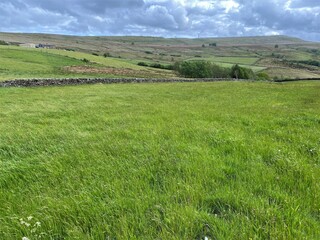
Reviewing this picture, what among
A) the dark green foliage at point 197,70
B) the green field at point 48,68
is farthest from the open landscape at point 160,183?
the dark green foliage at point 197,70

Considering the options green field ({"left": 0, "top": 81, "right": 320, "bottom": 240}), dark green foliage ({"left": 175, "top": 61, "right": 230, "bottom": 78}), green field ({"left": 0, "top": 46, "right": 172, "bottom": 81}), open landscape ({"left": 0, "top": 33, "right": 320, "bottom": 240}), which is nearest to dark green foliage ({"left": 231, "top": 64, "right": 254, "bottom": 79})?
dark green foliage ({"left": 175, "top": 61, "right": 230, "bottom": 78})

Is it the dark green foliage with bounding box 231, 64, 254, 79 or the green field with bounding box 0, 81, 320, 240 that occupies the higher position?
the green field with bounding box 0, 81, 320, 240

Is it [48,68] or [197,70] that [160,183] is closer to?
[48,68]

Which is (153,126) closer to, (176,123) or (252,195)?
(176,123)

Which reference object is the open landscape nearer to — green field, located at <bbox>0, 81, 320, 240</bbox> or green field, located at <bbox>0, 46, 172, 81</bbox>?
green field, located at <bbox>0, 81, 320, 240</bbox>

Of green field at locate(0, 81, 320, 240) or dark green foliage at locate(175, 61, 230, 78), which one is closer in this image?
green field at locate(0, 81, 320, 240)

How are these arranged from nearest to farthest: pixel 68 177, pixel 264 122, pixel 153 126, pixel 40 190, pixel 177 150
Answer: pixel 40 190
pixel 68 177
pixel 177 150
pixel 153 126
pixel 264 122

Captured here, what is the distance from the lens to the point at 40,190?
4.08 meters

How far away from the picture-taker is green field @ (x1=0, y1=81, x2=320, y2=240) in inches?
122

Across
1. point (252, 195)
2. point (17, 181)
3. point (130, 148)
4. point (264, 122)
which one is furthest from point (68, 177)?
point (264, 122)

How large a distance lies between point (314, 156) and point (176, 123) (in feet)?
13.0

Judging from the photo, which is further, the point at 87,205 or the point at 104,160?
the point at 104,160

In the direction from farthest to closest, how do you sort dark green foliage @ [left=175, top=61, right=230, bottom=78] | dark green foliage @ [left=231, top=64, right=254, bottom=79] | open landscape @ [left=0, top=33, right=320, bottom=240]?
dark green foliage @ [left=231, top=64, right=254, bottom=79]
dark green foliage @ [left=175, top=61, right=230, bottom=78]
open landscape @ [left=0, top=33, right=320, bottom=240]

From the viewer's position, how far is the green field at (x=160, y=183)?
3.09 m
